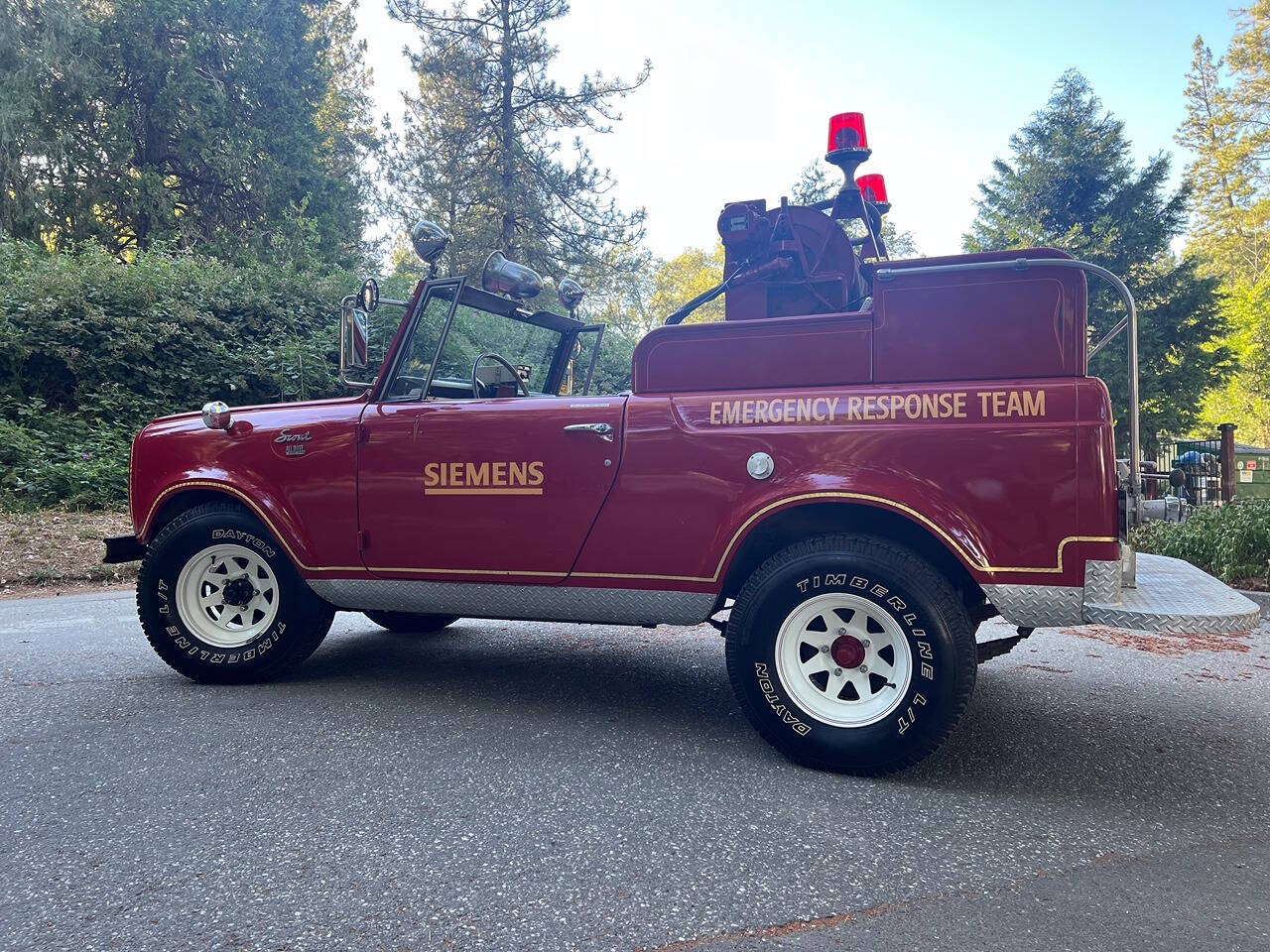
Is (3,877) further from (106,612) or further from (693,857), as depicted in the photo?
(106,612)

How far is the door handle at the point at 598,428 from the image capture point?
327cm

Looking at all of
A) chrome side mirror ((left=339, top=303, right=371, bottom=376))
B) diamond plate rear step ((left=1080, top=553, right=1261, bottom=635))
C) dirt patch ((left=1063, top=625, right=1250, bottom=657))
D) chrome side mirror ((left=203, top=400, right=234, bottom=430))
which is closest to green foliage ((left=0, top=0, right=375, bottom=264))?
chrome side mirror ((left=203, top=400, right=234, bottom=430))

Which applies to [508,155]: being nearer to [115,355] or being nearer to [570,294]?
[115,355]

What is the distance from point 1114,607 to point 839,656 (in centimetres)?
91

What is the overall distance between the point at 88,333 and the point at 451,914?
13.2 m

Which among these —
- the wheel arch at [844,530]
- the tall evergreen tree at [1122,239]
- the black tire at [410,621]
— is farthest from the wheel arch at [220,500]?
the tall evergreen tree at [1122,239]

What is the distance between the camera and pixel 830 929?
6.23 feet

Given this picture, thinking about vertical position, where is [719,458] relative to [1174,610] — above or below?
above

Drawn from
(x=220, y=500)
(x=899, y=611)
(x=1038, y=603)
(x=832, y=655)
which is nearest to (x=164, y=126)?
(x=220, y=500)

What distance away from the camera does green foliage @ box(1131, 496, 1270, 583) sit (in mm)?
6418

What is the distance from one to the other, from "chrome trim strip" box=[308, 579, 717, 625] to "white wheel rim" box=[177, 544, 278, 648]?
1.14 ft

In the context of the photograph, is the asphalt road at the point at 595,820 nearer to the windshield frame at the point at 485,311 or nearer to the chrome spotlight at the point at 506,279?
the windshield frame at the point at 485,311

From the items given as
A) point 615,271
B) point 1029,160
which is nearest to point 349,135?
point 615,271

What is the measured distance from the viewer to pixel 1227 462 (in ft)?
32.4
